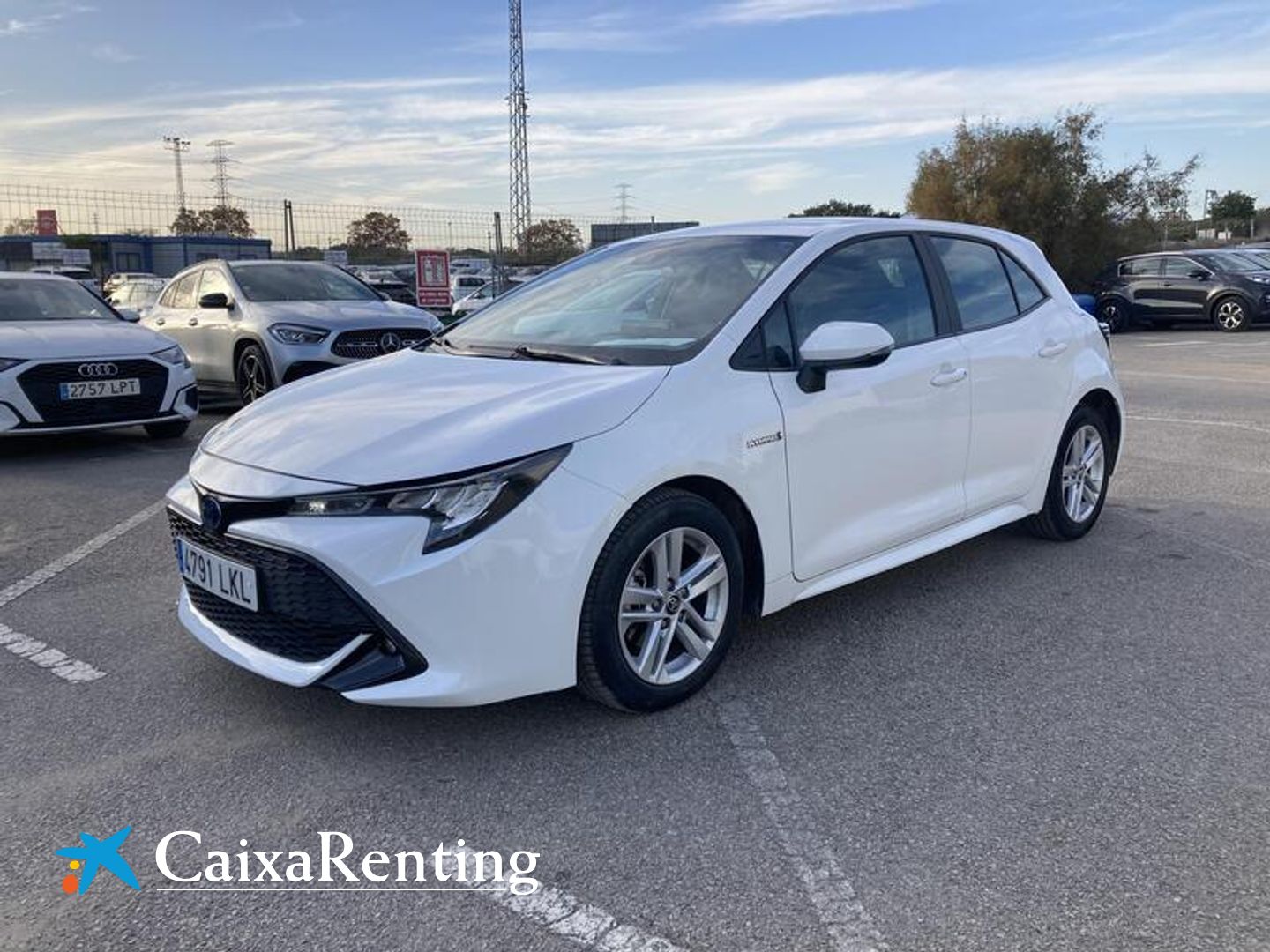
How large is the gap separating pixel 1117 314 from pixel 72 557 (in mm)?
20381

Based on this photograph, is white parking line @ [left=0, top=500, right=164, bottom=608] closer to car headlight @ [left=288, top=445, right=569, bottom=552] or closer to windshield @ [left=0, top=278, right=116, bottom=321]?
car headlight @ [left=288, top=445, right=569, bottom=552]

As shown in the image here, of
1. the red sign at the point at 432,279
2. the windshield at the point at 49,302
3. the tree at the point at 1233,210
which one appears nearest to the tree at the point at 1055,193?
the red sign at the point at 432,279

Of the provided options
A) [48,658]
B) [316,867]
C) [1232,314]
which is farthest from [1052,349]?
[1232,314]

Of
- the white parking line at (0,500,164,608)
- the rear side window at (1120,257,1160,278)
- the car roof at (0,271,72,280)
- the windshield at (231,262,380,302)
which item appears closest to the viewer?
the white parking line at (0,500,164,608)

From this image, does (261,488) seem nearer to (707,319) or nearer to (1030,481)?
(707,319)

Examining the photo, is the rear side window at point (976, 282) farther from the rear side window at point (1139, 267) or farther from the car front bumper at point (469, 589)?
the rear side window at point (1139, 267)

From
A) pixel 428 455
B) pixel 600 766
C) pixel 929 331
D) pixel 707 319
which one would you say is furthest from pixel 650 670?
pixel 929 331

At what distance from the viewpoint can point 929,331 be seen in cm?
443

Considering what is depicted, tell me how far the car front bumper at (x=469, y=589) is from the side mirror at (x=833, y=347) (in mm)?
954

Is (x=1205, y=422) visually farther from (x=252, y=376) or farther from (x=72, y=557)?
(x=72, y=557)

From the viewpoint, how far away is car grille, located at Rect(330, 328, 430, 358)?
950cm

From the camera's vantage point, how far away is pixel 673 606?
3.41m

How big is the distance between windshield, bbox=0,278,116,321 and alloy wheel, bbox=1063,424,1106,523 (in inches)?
298

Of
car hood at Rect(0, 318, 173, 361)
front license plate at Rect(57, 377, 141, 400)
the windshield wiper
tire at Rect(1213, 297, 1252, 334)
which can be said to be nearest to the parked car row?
tire at Rect(1213, 297, 1252, 334)
